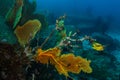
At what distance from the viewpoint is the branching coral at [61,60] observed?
169 inches

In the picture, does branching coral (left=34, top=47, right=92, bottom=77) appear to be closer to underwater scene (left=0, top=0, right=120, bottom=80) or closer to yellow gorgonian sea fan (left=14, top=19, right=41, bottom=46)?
underwater scene (left=0, top=0, right=120, bottom=80)

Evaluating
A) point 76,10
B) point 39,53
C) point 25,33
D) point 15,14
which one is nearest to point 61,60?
point 39,53

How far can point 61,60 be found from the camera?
445 centimetres

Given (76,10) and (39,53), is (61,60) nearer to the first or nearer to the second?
(39,53)

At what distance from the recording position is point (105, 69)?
7.34 m

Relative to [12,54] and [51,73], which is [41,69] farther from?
[12,54]

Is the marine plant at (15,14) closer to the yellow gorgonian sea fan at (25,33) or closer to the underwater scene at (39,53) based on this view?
the underwater scene at (39,53)

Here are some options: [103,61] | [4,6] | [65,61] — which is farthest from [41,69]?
[103,61]

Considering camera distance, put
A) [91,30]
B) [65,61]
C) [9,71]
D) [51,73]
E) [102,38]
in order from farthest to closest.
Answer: [91,30], [102,38], [51,73], [65,61], [9,71]

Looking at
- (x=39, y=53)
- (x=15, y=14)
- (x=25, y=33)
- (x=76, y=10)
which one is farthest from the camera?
(x=76, y=10)

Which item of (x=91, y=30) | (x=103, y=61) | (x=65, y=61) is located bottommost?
(x=91, y=30)

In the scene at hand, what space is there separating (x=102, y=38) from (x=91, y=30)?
4.38 metres

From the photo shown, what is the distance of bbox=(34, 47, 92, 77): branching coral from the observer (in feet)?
14.1

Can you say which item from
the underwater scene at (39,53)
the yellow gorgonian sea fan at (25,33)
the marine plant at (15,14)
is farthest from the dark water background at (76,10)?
the yellow gorgonian sea fan at (25,33)
